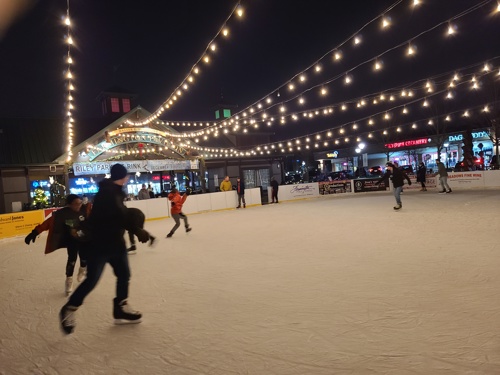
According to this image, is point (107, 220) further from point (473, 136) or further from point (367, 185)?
point (473, 136)

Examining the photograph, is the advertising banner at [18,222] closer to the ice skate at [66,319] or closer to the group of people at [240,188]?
the group of people at [240,188]

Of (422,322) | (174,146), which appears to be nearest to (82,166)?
(174,146)

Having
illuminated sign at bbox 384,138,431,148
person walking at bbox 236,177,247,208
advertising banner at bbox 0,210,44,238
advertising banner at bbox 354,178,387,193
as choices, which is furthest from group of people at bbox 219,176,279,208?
illuminated sign at bbox 384,138,431,148

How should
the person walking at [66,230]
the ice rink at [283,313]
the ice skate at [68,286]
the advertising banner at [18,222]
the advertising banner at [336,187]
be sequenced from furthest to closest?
1. the advertising banner at [336,187]
2. the advertising banner at [18,222]
3. the ice skate at [68,286]
4. the person walking at [66,230]
5. the ice rink at [283,313]

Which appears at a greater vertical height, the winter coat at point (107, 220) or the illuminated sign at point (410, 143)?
the illuminated sign at point (410, 143)

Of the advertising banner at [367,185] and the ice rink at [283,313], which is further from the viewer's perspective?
the advertising banner at [367,185]

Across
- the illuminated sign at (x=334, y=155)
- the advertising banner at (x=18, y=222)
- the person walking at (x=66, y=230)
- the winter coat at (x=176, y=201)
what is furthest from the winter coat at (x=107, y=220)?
the illuminated sign at (x=334, y=155)

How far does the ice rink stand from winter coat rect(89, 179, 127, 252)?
0.84m

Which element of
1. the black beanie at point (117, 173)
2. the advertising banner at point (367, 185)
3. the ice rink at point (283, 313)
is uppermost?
the black beanie at point (117, 173)

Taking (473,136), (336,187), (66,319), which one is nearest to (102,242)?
(66,319)

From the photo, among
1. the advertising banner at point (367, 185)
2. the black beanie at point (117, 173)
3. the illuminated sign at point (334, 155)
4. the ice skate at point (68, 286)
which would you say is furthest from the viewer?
the illuminated sign at point (334, 155)

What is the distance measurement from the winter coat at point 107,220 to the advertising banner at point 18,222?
36.2ft

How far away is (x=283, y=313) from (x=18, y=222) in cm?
1218

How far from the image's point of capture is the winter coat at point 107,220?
318 cm
